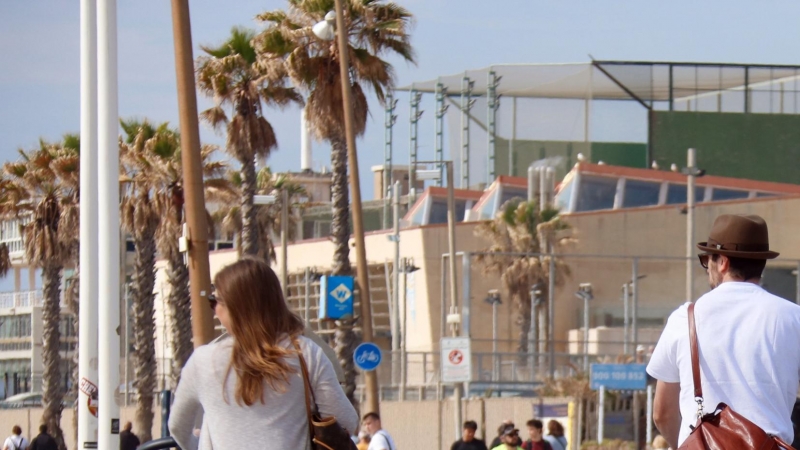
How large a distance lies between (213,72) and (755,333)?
2895 centimetres

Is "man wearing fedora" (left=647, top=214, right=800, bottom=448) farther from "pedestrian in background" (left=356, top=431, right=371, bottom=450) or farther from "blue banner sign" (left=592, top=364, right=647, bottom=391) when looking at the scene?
"blue banner sign" (left=592, top=364, right=647, bottom=391)

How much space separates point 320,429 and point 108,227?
21.1 feet

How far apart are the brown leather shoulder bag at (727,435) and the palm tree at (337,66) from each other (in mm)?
25194

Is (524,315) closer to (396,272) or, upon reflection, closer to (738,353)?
(396,272)

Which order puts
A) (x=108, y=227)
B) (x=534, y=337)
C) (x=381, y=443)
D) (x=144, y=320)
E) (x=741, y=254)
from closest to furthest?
(x=741, y=254) → (x=108, y=227) → (x=381, y=443) → (x=144, y=320) → (x=534, y=337)

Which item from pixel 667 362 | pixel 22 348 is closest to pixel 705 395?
pixel 667 362

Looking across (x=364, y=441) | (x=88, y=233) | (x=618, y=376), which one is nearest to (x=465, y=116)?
(x=618, y=376)

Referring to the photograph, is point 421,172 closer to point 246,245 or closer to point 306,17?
point 306,17

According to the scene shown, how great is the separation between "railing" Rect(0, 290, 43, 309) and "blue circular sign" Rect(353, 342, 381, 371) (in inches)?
2437

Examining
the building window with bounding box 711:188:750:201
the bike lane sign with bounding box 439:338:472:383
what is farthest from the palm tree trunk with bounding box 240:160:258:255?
the building window with bounding box 711:188:750:201

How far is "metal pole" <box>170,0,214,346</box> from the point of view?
10.5m

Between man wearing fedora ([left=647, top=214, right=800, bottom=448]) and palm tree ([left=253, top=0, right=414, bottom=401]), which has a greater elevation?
palm tree ([left=253, top=0, right=414, bottom=401])

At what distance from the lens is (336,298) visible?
883 inches

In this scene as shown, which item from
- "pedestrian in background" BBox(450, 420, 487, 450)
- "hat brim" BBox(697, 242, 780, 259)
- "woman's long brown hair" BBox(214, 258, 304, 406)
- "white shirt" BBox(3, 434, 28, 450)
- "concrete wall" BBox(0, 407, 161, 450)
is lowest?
"concrete wall" BBox(0, 407, 161, 450)
